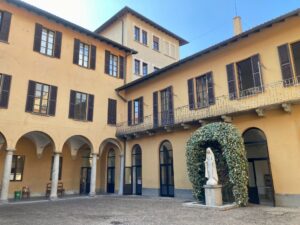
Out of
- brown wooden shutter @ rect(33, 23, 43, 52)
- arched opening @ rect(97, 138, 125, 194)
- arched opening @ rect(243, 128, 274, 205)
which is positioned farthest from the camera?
arched opening @ rect(97, 138, 125, 194)

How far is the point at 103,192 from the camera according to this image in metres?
18.8

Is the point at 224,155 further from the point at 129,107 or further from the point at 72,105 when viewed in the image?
the point at 72,105

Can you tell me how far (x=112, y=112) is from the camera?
17969 mm

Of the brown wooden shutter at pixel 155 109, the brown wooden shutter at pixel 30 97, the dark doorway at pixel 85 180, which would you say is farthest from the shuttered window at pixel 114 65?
the dark doorway at pixel 85 180

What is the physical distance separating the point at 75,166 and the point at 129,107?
5.86m

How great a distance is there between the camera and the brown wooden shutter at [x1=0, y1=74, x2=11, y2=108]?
12922 millimetres

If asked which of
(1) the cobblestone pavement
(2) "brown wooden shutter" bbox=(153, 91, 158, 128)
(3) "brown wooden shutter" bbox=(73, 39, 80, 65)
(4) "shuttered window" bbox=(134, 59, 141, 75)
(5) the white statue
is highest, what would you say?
(4) "shuttered window" bbox=(134, 59, 141, 75)

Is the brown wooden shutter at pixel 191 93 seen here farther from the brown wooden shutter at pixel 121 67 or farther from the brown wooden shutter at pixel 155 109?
the brown wooden shutter at pixel 121 67

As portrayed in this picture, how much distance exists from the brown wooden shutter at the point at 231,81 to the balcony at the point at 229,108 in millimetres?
257

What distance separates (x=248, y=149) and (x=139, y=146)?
738cm

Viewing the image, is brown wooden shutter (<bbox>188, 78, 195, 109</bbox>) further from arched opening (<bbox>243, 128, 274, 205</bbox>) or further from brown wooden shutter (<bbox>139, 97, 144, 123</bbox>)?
brown wooden shutter (<bbox>139, 97, 144, 123</bbox>)

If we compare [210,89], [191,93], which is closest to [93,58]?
[191,93]

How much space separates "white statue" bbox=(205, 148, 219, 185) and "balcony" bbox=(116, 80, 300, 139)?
2386 mm

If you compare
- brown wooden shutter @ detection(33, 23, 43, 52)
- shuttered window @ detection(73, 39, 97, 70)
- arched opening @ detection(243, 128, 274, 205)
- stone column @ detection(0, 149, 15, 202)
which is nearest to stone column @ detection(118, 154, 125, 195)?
shuttered window @ detection(73, 39, 97, 70)
